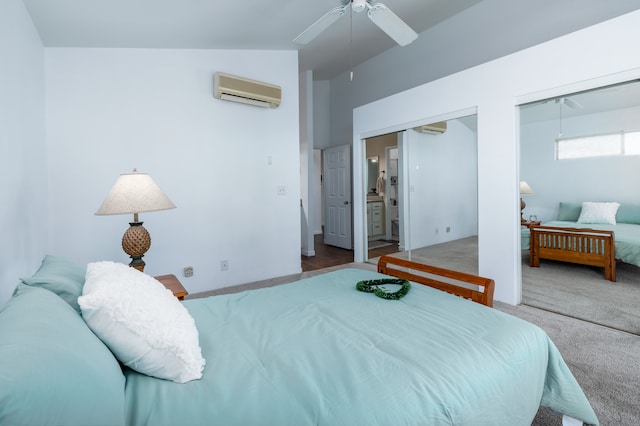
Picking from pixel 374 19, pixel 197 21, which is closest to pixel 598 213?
pixel 374 19

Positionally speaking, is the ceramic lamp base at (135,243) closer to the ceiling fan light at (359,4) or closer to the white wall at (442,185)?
the ceiling fan light at (359,4)

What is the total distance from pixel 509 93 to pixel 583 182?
97cm

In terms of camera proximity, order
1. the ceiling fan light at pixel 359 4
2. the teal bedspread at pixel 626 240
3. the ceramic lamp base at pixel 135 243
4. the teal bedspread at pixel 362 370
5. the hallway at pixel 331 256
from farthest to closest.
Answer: the hallway at pixel 331 256
the teal bedspread at pixel 626 240
the ceiling fan light at pixel 359 4
the ceramic lamp base at pixel 135 243
the teal bedspread at pixel 362 370

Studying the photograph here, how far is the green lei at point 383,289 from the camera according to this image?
5.17 feet

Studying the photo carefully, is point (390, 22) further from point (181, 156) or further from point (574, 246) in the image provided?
point (574, 246)

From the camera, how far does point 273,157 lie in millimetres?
3852

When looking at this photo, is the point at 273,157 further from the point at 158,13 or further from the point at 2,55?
the point at 2,55

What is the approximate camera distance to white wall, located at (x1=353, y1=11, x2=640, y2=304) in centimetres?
234

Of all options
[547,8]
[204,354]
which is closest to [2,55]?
[204,354]

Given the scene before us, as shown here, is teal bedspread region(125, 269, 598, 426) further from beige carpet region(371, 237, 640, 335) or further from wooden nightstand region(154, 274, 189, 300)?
beige carpet region(371, 237, 640, 335)

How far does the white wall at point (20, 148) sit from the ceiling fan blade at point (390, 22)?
85.7 inches

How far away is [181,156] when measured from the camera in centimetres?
325

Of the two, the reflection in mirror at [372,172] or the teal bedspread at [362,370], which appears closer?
the teal bedspread at [362,370]

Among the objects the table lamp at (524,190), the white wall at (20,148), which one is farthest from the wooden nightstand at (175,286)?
the table lamp at (524,190)
